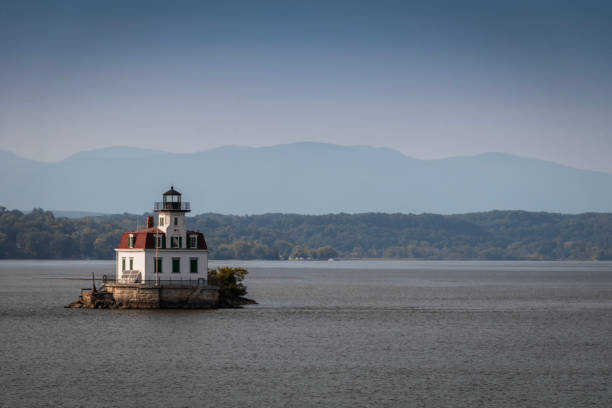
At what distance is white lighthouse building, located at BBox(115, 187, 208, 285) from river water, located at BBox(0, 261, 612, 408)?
3343 millimetres

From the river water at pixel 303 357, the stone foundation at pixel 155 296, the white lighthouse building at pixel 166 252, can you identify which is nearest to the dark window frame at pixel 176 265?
the white lighthouse building at pixel 166 252

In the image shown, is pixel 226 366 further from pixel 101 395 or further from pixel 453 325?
pixel 453 325

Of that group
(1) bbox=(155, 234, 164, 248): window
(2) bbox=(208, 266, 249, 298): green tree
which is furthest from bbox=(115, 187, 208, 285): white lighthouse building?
(2) bbox=(208, 266, 249, 298): green tree

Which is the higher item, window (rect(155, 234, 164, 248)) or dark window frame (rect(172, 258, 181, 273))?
window (rect(155, 234, 164, 248))

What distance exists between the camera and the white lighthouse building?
78562mm

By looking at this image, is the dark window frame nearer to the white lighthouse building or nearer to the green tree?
the white lighthouse building

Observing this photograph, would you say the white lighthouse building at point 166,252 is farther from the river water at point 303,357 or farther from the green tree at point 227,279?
the green tree at point 227,279

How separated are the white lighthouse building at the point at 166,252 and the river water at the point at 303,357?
3.34 m

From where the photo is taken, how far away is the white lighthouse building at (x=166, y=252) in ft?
258

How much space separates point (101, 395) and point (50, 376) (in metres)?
6.35

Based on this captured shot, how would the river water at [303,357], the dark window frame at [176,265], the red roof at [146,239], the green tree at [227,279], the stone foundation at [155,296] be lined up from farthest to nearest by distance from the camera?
the green tree at [227,279], the dark window frame at [176,265], the red roof at [146,239], the stone foundation at [155,296], the river water at [303,357]

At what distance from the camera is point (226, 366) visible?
2136 inches

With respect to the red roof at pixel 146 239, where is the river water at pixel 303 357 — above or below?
below

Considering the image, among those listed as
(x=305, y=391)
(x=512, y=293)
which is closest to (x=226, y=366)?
(x=305, y=391)
